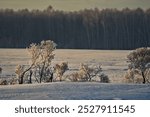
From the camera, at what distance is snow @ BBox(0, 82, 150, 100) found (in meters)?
14.7

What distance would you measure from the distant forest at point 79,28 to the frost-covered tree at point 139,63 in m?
18.2

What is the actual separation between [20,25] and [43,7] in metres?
10.4

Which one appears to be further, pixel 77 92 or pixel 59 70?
pixel 59 70

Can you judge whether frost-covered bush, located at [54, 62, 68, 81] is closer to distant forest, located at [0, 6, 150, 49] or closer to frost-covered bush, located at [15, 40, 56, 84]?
frost-covered bush, located at [15, 40, 56, 84]

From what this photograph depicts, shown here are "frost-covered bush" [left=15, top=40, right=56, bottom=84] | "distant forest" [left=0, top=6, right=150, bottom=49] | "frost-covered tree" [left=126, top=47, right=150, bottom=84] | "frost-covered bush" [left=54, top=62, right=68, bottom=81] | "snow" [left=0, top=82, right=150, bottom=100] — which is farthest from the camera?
"distant forest" [left=0, top=6, right=150, bottom=49]

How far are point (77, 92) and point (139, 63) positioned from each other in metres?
26.3

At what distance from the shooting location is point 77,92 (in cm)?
1559

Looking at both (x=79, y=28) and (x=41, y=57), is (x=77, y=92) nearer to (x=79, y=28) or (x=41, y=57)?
(x=41, y=57)

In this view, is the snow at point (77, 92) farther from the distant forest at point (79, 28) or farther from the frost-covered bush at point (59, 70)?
the distant forest at point (79, 28)

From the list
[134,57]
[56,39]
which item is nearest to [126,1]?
[56,39]

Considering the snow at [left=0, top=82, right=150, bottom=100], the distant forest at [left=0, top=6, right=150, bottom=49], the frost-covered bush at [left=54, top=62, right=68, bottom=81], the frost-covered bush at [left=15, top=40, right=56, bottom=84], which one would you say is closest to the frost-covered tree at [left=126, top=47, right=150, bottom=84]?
the frost-covered bush at [left=54, top=62, right=68, bottom=81]

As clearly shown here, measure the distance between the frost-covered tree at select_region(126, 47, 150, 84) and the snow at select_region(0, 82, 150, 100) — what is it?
78.5 feet

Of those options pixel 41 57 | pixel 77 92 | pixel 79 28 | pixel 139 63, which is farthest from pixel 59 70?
pixel 79 28

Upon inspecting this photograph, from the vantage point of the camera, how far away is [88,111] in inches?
481
